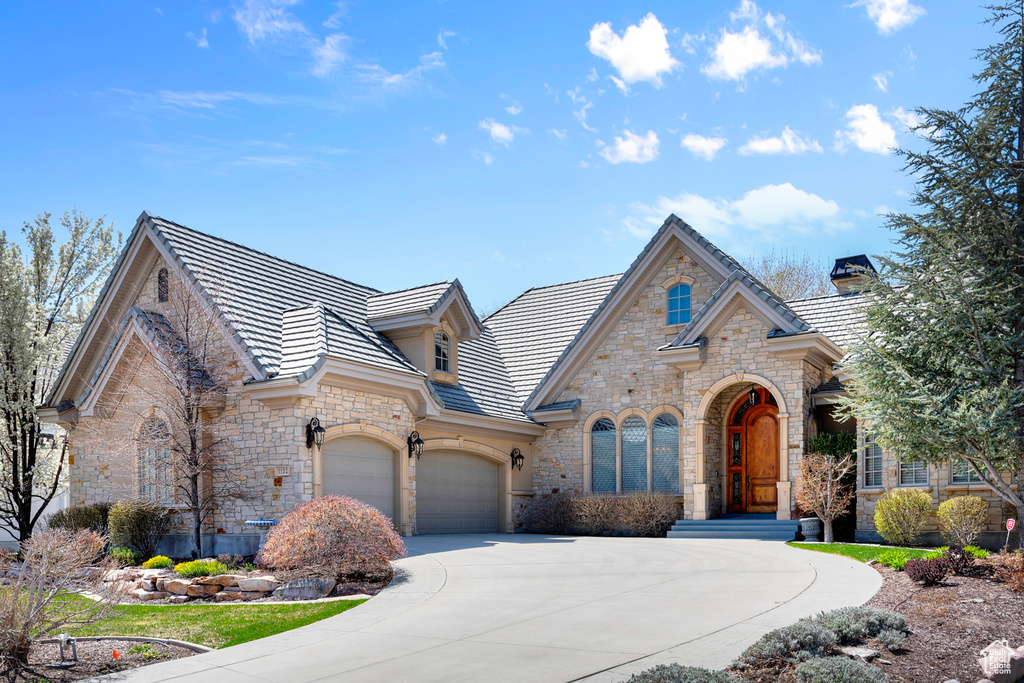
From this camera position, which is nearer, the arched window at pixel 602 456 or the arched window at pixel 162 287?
the arched window at pixel 162 287

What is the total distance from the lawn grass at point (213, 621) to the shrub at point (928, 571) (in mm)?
6975

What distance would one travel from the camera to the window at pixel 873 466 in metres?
18.5

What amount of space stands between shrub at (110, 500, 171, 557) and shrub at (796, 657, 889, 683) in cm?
1313

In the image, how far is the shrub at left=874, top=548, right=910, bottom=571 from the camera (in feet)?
41.5

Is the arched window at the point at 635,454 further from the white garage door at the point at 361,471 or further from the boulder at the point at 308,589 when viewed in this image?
the boulder at the point at 308,589

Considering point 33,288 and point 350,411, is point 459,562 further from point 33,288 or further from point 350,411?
point 33,288

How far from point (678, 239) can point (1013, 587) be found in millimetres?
13220

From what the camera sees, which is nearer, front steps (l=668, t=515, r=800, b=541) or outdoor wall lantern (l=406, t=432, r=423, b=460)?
outdoor wall lantern (l=406, t=432, r=423, b=460)

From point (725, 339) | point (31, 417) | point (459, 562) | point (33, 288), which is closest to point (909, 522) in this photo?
point (725, 339)

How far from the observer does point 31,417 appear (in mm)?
19812

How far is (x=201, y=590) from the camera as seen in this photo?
39.8 feet

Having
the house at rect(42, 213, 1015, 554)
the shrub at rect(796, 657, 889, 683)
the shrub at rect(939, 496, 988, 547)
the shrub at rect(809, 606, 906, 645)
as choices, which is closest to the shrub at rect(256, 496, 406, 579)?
the house at rect(42, 213, 1015, 554)

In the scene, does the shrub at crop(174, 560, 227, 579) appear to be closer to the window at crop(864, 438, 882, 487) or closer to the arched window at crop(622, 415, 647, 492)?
the arched window at crop(622, 415, 647, 492)

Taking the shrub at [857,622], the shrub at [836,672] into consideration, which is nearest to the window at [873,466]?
the shrub at [857,622]
